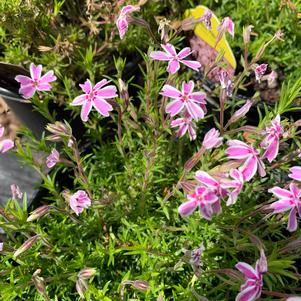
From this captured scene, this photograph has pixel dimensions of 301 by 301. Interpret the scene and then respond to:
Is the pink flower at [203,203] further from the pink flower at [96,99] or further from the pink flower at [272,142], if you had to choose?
the pink flower at [96,99]

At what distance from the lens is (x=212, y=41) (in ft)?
4.42

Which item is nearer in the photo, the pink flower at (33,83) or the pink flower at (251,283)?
the pink flower at (251,283)

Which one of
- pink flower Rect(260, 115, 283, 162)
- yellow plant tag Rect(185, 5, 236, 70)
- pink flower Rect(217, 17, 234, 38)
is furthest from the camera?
yellow plant tag Rect(185, 5, 236, 70)

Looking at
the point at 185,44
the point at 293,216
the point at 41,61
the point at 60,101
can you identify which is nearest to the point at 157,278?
the point at 293,216

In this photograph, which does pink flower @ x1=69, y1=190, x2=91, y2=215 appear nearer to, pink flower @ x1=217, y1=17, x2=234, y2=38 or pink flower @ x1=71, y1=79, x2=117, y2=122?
pink flower @ x1=71, y1=79, x2=117, y2=122

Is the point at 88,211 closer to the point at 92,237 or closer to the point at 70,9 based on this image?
the point at 92,237

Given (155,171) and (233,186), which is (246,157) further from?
(155,171)

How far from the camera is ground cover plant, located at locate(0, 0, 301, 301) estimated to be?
35.6 inches

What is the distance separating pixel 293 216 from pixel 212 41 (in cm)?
66

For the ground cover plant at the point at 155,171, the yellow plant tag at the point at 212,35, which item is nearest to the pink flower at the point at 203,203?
the ground cover plant at the point at 155,171

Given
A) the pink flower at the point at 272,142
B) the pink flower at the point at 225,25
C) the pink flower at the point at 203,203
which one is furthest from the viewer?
the pink flower at the point at 225,25

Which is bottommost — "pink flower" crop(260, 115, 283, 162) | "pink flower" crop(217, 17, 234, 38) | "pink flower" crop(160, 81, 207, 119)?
"pink flower" crop(260, 115, 283, 162)

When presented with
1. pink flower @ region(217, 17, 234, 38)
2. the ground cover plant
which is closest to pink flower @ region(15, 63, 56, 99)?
the ground cover plant

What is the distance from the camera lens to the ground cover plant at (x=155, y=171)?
905 mm
